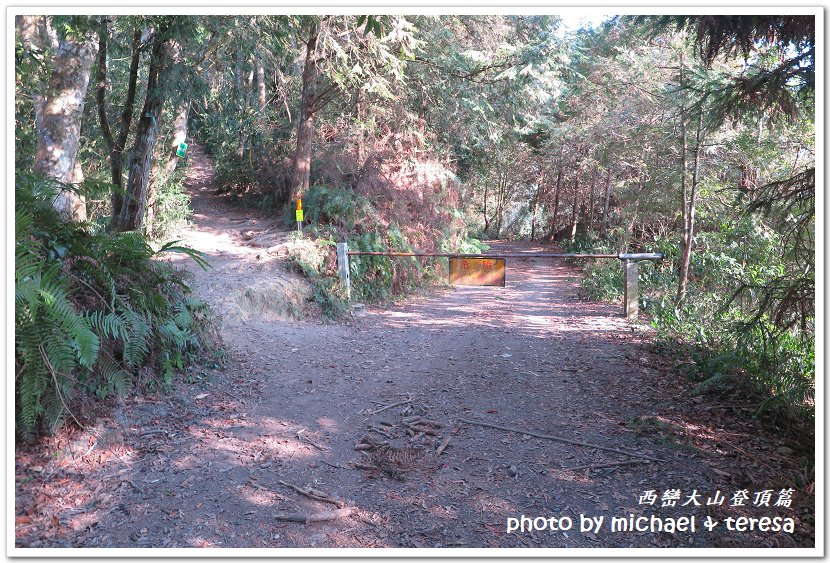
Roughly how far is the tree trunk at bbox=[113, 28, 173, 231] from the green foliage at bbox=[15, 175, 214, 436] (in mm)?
3635

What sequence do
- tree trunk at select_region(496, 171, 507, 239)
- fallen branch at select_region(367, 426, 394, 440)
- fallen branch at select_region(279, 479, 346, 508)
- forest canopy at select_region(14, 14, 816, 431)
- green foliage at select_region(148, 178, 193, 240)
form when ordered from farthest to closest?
tree trunk at select_region(496, 171, 507, 239)
green foliage at select_region(148, 178, 193, 240)
fallen branch at select_region(367, 426, 394, 440)
forest canopy at select_region(14, 14, 816, 431)
fallen branch at select_region(279, 479, 346, 508)

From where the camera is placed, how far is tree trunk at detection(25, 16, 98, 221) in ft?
26.6

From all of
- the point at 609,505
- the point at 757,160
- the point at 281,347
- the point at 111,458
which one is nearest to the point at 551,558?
the point at 609,505

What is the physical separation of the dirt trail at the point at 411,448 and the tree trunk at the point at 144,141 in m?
2.09

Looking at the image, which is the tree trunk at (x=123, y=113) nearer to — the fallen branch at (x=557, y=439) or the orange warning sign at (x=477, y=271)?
the orange warning sign at (x=477, y=271)

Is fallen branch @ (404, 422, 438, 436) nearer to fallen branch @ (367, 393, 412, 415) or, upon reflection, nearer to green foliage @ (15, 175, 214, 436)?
fallen branch @ (367, 393, 412, 415)

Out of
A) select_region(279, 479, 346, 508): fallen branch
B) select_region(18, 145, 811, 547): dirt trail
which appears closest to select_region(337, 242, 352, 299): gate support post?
select_region(18, 145, 811, 547): dirt trail


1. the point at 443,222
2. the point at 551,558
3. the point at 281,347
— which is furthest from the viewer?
the point at 443,222

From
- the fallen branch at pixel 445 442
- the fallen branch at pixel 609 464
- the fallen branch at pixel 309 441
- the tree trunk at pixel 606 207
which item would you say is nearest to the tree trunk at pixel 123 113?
the fallen branch at pixel 309 441

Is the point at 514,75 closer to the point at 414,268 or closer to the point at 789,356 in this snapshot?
the point at 414,268

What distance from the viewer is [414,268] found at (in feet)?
45.6

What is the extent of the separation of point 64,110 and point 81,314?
557 centimetres

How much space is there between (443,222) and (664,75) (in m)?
6.66

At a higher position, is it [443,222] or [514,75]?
[514,75]
